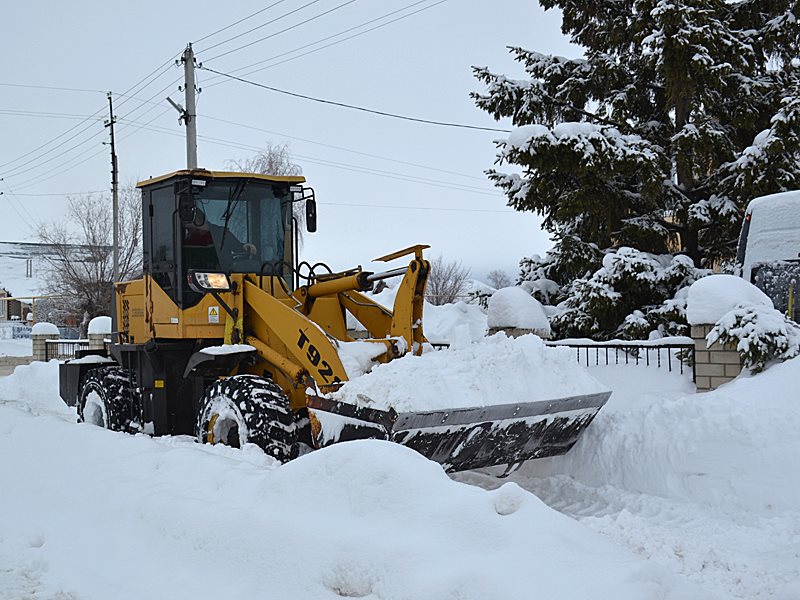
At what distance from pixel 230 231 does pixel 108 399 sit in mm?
2704

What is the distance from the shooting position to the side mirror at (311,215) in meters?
8.79

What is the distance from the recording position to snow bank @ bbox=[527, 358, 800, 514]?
268 inches

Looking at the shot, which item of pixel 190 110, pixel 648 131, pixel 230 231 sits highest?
pixel 190 110

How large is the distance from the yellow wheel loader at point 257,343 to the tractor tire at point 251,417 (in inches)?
0.5

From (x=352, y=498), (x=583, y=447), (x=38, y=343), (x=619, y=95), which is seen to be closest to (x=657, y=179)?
(x=619, y=95)

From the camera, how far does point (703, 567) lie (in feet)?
Answer: 17.0

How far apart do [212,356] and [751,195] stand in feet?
37.4

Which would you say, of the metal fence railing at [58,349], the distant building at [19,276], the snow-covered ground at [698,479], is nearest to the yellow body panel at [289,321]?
the snow-covered ground at [698,479]

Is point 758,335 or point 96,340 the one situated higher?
point 758,335

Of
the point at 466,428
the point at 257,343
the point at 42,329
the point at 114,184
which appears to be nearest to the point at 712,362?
the point at 466,428

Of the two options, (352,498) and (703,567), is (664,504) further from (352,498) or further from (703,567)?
(352,498)

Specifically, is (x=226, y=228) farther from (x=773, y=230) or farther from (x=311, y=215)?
(x=773, y=230)

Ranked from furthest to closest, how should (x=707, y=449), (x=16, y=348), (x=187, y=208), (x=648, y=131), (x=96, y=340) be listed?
(x=16, y=348) < (x=96, y=340) < (x=648, y=131) < (x=187, y=208) < (x=707, y=449)

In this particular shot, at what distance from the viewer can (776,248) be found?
1095 centimetres
